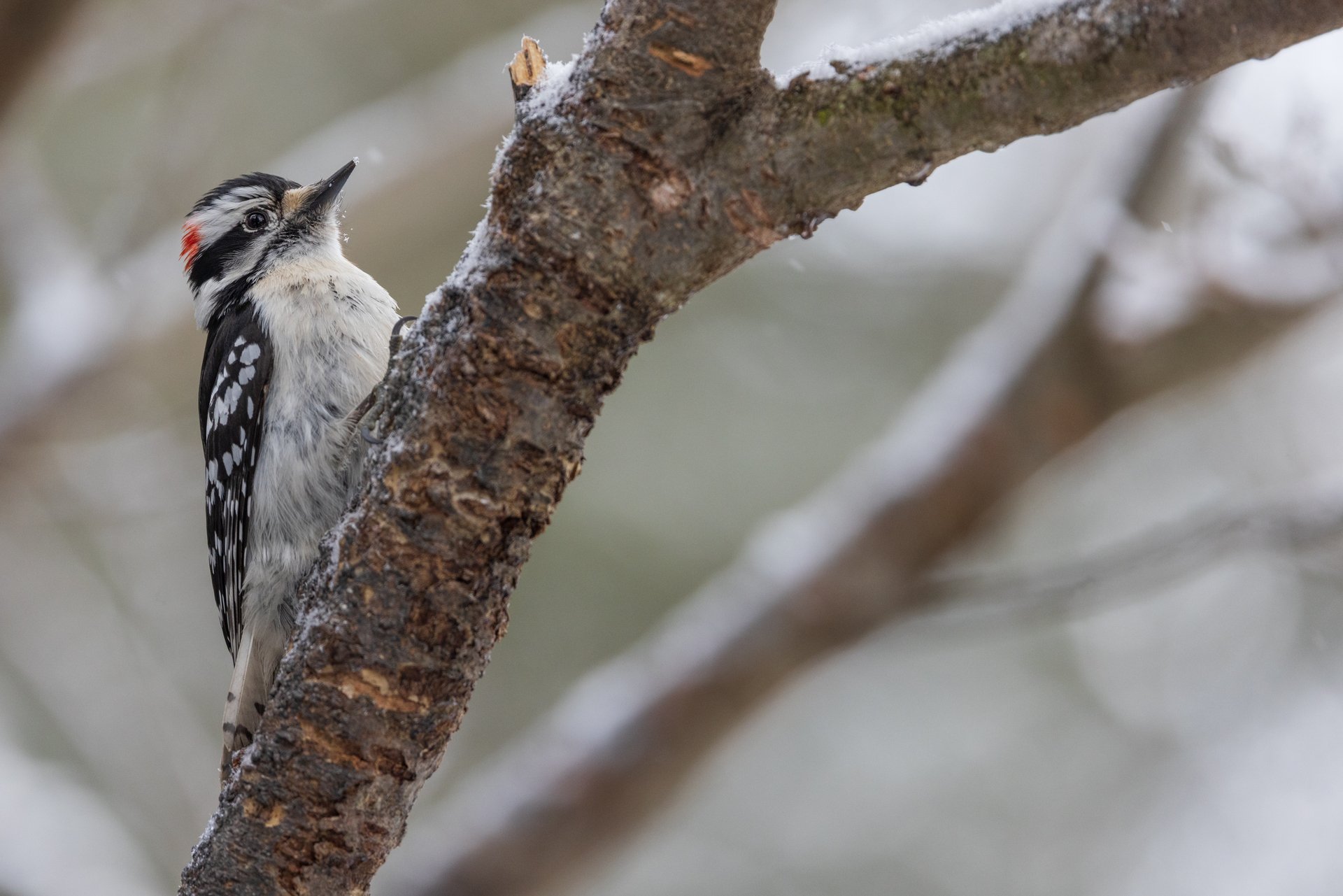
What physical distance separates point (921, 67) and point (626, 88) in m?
0.41

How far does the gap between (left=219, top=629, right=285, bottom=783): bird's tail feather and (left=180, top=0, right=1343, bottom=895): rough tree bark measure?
1031 mm

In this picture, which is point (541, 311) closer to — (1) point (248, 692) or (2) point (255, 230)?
(1) point (248, 692)

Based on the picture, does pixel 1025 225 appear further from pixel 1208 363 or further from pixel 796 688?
pixel 796 688

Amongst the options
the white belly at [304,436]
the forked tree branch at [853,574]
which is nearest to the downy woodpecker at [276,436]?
the white belly at [304,436]

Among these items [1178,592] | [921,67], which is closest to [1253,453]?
[1178,592]

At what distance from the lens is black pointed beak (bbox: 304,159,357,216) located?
158 inches

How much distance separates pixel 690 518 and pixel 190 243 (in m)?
6.31

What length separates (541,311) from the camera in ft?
5.59

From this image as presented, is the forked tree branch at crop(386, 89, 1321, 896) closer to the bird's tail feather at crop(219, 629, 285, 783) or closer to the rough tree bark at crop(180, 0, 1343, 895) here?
the bird's tail feather at crop(219, 629, 285, 783)

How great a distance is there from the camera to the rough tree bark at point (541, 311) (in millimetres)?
1565

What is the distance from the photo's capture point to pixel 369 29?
10312 mm

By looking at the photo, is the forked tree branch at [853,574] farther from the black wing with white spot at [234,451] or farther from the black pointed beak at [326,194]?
the black pointed beak at [326,194]

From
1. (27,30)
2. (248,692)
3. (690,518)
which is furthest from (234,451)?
(690,518)

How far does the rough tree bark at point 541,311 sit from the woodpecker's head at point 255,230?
241cm
